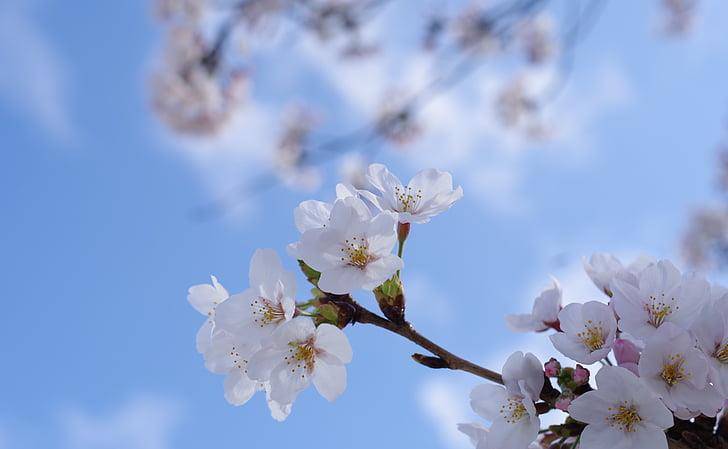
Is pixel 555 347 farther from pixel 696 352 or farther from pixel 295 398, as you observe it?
pixel 295 398

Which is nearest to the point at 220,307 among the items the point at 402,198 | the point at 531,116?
the point at 402,198

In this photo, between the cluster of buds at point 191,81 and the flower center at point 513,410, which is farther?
the cluster of buds at point 191,81

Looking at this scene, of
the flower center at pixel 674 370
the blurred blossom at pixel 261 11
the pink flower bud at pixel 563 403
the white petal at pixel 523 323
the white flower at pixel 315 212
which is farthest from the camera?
the blurred blossom at pixel 261 11

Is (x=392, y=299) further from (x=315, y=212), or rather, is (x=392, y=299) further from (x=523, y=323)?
(x=523, y=323)

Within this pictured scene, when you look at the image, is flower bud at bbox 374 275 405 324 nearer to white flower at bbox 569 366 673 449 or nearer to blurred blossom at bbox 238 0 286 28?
white flower at bbox 569 366 673 449

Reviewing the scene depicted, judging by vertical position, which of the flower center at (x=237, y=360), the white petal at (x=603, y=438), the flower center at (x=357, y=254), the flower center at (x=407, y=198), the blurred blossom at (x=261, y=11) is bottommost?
the white petal at (x=603, y=438)

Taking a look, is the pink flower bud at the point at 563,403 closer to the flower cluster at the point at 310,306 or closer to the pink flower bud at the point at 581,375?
the pink flower bud at the point at 581,375

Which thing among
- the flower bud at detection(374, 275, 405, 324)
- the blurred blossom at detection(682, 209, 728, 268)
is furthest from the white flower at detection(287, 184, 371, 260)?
the blurred blossom at detection(682, 209, 728, 268)

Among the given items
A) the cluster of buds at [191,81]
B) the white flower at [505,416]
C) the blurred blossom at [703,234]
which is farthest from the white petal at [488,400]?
the blurred blossom at [703,234]
